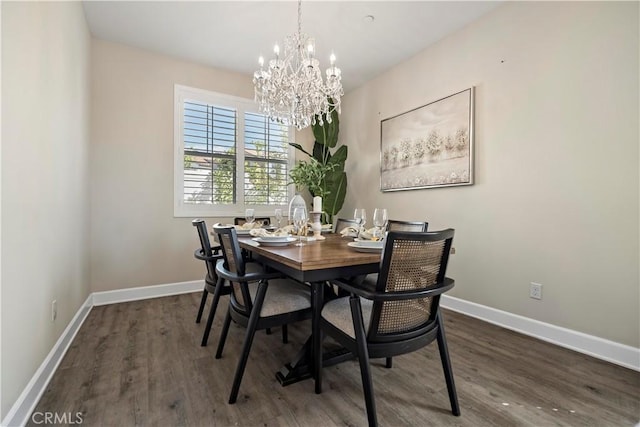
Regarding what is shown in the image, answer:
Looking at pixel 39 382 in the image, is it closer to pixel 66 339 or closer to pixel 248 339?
pixel 66 339

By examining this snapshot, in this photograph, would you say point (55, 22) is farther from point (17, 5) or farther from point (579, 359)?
point (579, 359)

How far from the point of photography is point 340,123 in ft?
15.0

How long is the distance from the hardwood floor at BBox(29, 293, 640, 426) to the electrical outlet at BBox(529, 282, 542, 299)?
1.10 feet

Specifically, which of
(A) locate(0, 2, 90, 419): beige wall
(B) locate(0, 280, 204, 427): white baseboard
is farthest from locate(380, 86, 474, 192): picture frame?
(A) locate(0, 2, 90, 419): beige wall

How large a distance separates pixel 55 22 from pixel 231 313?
2.12 m

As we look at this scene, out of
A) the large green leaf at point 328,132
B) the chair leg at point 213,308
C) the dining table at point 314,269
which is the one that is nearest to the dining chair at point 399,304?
the dining table at point 314,269

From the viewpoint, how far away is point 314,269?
127cm

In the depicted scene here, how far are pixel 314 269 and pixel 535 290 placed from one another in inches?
82.0

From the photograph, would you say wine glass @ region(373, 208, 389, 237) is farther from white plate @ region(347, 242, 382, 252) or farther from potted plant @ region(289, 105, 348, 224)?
potted plant @ region(289, 105, 348, 224)

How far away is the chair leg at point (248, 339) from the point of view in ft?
4.91

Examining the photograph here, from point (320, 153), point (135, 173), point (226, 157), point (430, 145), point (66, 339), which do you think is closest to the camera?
point (66, 339)

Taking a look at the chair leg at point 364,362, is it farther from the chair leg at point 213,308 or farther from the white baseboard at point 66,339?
the white baseboard at point 66,339

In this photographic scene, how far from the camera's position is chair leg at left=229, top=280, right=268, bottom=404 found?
1.50 m

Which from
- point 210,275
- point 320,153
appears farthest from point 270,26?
point 210,275
